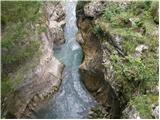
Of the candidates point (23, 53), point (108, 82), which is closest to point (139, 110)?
point (108, 82)

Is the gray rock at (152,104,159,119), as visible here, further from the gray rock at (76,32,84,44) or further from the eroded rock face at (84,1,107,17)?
the gray rock at (76,32,84,44)

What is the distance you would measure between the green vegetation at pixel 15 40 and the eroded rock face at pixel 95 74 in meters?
3.69

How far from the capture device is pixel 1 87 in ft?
40.0

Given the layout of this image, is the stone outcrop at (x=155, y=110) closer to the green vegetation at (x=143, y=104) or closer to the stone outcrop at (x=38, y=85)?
the green vegetation at (x=143, y=104)

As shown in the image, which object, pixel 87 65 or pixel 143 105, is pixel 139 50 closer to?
pixel 143 105

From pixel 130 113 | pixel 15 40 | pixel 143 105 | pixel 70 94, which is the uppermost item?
pixel 15 40

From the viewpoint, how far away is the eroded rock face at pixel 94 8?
19.7 meters

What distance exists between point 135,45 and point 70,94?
4.14 metres

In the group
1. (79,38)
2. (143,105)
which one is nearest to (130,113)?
(143,105)

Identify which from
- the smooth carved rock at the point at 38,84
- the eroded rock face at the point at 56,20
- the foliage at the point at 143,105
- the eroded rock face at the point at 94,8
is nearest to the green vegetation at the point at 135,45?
the foliage at the point at 143,105

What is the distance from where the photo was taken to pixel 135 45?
51.9 feet

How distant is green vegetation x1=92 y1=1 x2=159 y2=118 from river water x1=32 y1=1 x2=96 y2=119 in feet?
8.41

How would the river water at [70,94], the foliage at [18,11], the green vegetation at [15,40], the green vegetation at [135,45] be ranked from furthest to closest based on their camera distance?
the river water at [70,94]
the green vegetation at [135,45]
the foliage at [18,11]
the green vegetation at [15,40]

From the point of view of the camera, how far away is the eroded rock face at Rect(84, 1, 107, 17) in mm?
19739
